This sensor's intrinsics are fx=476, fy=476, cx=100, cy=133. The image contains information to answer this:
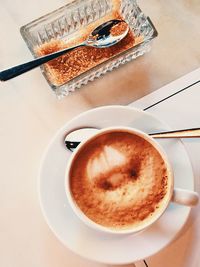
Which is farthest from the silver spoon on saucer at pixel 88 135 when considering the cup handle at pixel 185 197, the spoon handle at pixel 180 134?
the cup handle at pixel 185 197

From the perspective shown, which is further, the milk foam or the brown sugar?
the brown sugar

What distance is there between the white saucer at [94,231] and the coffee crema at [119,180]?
0.22 ft

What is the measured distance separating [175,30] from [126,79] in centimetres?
14

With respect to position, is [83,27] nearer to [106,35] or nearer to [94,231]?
[106,35]

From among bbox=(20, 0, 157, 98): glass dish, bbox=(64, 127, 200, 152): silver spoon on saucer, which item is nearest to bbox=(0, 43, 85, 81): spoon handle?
bbox=(20, 0, 157, 98): glass dish

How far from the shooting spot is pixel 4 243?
859 millimetres

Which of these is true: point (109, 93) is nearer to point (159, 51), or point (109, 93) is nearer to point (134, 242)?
point (159, 51)

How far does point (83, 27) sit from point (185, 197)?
41 cm

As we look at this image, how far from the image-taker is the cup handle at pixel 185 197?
736 mm

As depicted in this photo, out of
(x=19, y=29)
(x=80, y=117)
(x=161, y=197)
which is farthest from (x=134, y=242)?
(x=19, y=29)

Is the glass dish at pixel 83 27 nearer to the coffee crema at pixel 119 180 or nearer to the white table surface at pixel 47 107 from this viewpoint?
the white table surface at pixel 47 107

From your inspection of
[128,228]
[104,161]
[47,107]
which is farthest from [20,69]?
[128,228]

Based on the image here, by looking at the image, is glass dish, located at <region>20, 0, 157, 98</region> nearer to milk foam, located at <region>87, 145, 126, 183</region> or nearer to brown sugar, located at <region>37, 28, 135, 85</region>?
brown sugar, located at <region>37, 28, 135, 85</region>

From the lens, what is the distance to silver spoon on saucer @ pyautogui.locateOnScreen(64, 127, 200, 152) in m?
0.81
